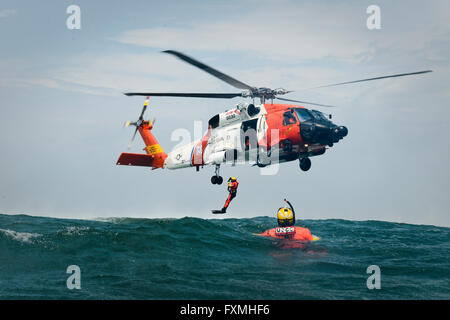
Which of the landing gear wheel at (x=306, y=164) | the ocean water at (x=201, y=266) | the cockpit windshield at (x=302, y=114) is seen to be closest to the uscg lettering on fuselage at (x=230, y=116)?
the cockpit windshield at (x=302, y=114)

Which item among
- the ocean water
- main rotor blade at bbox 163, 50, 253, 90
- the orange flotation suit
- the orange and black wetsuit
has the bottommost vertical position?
the ocean water

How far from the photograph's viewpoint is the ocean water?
31.0 ft

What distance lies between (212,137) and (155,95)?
11.6 ft

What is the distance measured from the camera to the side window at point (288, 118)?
13.4 m

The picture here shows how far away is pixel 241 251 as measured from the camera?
13.7 m

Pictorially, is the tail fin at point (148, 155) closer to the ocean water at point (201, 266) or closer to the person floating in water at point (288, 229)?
the ocean water at point (201, 266)

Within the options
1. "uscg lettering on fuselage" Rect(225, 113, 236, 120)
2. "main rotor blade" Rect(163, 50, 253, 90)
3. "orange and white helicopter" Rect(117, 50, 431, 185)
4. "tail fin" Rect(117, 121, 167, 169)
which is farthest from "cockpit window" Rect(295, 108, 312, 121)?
"tail fin" Rect(117, 121, 167, 169)

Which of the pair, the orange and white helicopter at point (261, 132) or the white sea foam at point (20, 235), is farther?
the white sea foam at point (20, 235)

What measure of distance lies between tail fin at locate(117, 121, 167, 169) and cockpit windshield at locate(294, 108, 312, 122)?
7.69 m

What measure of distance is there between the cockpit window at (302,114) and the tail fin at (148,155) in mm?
7693

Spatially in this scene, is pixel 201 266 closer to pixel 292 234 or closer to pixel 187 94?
pixel 292 234

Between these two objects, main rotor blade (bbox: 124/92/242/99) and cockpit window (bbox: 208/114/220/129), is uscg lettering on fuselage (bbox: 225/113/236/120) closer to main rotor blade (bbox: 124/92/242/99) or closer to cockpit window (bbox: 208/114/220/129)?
cockpit window (bbox: 208/114/220/129)
